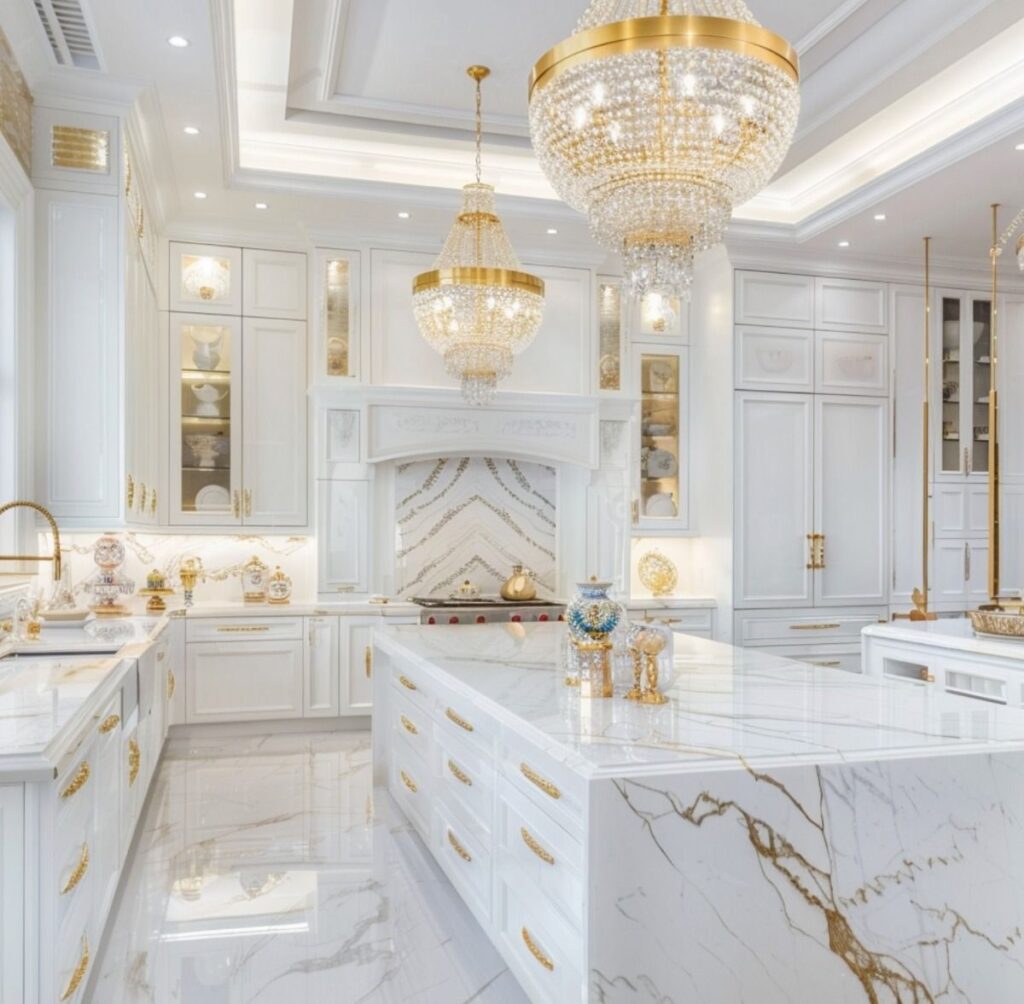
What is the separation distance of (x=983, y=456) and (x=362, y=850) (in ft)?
16.6

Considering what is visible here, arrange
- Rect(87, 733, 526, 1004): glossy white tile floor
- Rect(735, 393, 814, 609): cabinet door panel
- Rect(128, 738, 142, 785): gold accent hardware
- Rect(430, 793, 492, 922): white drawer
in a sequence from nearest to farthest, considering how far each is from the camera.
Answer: Rect(87, 733, 526, 1004): glossy white tile floor < Rect(430, 793, 492, 922): white drawer < Rect(128, 738, 142, 785): gold accent hardware < Rect(735, 393, 814, 609): cabinet door panel

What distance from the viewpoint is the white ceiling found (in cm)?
380

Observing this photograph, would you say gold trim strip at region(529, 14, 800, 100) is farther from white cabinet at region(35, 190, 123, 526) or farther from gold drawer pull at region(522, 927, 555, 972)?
white cabinet at region(35, 190, 123, 526)

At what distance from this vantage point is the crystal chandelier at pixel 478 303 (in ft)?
13.5

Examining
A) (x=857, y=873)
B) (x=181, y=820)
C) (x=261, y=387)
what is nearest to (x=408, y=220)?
(x=261, y=387)

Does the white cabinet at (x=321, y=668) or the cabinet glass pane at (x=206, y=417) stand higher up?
the cabinet glass pane at (x=206, y=417)

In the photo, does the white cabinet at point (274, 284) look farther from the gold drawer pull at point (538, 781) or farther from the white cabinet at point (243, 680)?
the gold drawer pull at point (538, 781)

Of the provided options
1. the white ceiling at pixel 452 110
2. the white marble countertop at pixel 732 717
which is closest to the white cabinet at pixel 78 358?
the white ceiling at pixel 452 110

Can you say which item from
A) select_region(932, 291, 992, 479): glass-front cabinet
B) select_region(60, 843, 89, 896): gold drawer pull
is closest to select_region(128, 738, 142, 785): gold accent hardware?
select_region(60, 843, 89, 896): gold drawer pull

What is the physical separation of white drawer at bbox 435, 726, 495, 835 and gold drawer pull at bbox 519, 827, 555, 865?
280 millimetres

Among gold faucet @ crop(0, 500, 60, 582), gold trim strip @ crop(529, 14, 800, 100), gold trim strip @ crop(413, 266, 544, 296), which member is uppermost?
gold trim strip @ crop(529, 14, 800, 100)

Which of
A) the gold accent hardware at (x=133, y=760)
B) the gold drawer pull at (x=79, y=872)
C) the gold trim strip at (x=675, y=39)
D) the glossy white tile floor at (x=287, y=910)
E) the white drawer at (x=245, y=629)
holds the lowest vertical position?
the glossy white tile floor at (x=287, y=910)

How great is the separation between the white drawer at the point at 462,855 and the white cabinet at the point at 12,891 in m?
1.19

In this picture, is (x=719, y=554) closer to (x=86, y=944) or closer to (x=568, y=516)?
(x=568, y=516)
